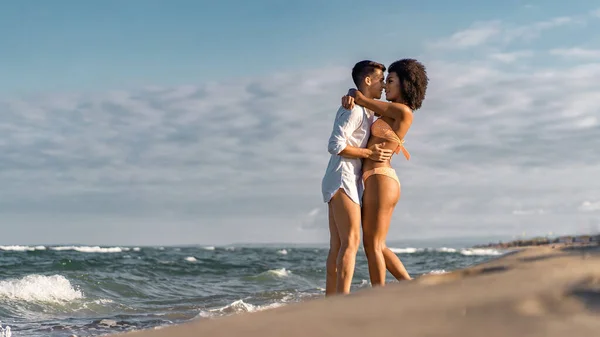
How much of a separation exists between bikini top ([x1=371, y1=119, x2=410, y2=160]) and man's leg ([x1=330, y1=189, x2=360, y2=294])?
56cm

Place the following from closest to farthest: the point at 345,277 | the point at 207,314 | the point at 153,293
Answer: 1. the point at 345,277
2. the point at 207,314
3. the point at 153,293

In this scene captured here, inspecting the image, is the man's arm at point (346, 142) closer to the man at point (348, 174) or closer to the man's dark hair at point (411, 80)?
the man at point (348, 174)

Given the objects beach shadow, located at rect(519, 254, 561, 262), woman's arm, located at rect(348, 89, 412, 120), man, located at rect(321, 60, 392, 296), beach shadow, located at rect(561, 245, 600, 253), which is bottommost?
beach shadow, located at rect(519, 254, 561, 262)

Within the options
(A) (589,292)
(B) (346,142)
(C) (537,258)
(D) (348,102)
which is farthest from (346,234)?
(A) (589,292)

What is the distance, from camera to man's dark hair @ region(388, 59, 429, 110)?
5492 mm

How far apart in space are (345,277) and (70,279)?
9.42 meters

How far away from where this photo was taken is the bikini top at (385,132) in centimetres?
544

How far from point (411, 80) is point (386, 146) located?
1.86ft

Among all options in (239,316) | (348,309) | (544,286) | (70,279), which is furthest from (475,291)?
(70,279)

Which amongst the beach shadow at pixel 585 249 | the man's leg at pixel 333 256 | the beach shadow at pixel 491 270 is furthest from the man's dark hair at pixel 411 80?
the beach shadow at pixel 491 270

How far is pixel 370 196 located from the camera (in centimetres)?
530

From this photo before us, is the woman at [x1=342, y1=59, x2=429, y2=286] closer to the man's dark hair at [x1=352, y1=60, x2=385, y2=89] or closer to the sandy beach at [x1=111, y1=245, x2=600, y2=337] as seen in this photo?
the man's dark hair at [x1=352, y1=60, x2=385, y2=89]

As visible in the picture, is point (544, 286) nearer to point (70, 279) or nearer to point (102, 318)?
point (102, 318)

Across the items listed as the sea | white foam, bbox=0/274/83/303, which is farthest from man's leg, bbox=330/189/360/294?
white foam, bbox=0/274/83/303
